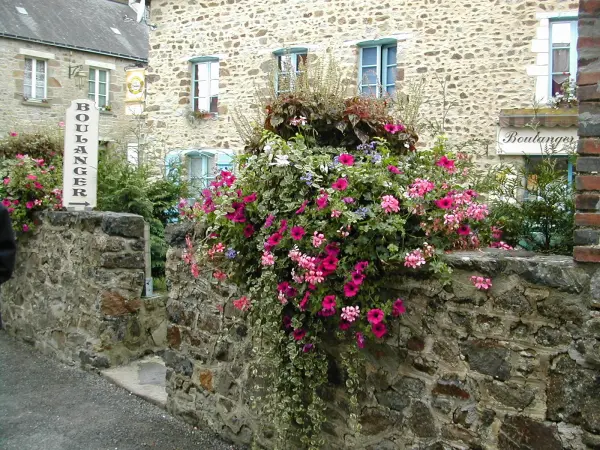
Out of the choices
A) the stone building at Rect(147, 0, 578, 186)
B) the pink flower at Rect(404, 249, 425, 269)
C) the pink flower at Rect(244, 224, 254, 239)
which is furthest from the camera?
the stone building at Rect(147, 0, 578, 186)

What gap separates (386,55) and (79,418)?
9.61 m

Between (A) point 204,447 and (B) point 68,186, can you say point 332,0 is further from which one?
(A) point 204,447

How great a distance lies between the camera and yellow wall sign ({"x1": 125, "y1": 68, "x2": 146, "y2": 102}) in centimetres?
1520

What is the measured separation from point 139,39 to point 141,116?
31.4 ft

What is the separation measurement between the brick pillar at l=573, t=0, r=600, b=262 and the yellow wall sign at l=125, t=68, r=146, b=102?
13.9m

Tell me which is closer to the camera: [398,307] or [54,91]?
[398,307]

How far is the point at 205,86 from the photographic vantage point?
14.2 m

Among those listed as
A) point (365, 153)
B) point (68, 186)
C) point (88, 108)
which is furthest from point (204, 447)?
point (88, 108)

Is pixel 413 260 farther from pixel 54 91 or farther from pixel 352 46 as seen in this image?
pixel 54 91

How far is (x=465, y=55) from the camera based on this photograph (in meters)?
11.2

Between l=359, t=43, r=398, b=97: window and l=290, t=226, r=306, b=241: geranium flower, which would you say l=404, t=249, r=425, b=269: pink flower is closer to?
l=290, t=226, r=306, b=241: geranium flower

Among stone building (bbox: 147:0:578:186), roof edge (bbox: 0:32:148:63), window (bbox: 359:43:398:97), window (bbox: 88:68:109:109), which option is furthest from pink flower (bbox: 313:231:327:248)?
window (bbox: 88:68:109:109)

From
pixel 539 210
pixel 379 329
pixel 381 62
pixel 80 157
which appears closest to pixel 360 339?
pixel 379 329

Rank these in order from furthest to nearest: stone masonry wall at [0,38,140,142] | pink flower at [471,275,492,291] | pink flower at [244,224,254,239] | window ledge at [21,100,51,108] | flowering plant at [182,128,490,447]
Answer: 1. window ledge at [21,100,51,108]
2. stone masonry wall at [0,38,140,142]
3. pink flower at [244,224,254,239]
4. flowering plant at [182,128,490,447]
5. pink flower at [471,275,492,291]
